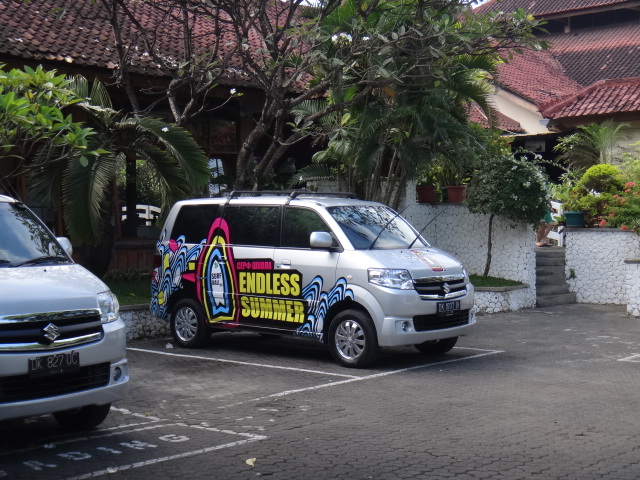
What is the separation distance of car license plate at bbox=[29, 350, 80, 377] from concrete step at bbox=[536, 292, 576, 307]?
12160mm

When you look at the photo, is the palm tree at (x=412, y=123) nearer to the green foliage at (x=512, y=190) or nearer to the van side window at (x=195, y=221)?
the green foliage at (x=512, y=190)

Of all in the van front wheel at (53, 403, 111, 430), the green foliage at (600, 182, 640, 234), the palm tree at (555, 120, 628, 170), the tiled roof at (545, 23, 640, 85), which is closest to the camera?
the van front wheel at (53, 403, 111, 430)

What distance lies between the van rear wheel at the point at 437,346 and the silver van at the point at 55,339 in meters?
5.19

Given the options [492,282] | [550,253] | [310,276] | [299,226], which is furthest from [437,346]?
[550,253]

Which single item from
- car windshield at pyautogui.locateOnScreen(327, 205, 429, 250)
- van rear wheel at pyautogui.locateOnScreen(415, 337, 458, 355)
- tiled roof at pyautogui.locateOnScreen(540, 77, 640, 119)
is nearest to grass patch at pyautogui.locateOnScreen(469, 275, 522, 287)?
van rear wheel at pyautogui.locateOnScreen(415, 337, 458, 355)

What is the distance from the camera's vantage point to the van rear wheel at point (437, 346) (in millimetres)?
11327

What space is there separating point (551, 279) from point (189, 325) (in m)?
8.99

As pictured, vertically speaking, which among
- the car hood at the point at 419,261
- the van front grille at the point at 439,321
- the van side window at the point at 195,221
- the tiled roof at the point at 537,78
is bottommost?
the van front grille at the point at 439,321

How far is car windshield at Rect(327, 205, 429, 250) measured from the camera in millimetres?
10773

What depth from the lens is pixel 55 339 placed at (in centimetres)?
648

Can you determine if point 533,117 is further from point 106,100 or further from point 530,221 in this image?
point 106,100

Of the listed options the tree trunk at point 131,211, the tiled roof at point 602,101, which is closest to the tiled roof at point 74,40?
the tree trunk at point 131,211

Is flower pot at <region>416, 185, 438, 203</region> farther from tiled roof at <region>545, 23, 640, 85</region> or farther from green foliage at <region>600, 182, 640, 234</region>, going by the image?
tiled roof at <region>545, 23, 640, 85</region>

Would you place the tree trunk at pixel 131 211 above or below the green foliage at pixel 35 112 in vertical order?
below
